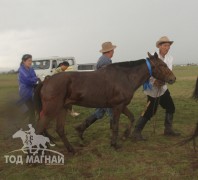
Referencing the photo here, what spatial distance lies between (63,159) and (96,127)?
9.01ft

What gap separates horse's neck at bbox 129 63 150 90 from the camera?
244 inches

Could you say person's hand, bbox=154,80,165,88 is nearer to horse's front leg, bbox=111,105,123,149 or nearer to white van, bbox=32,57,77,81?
horse's front leg, bbox=111,105,123,149

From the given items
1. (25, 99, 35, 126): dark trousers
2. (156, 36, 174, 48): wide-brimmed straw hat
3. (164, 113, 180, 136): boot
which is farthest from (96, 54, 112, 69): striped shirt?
(164, 113, 180, 136): boot

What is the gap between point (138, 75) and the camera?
6.24m

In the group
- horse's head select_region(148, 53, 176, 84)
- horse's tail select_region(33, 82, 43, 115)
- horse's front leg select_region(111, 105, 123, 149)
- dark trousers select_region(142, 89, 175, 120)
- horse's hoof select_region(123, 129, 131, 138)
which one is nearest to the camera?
horse's tail select_region(33, 82, 43, 115)

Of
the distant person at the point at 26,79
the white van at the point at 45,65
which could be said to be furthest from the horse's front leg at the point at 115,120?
the white van at the point at 45,65

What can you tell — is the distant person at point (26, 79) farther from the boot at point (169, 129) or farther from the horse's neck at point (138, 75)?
the boot at point (169, 129)

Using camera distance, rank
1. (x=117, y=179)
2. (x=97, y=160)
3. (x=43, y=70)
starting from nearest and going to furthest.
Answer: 1. (x=117, y=179)
2. (x=97, y=160)
3. (x=43, y=70)

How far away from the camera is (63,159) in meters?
5.41

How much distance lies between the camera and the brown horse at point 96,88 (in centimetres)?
541

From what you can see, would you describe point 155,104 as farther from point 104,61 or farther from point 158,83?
point 104,61

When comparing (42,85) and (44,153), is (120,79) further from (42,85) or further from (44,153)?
(44,153)

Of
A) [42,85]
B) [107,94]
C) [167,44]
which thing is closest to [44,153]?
[42,85]

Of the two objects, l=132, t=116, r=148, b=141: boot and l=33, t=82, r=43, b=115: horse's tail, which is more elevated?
A: l=33, t=82, r=43, b=115: horse's tail
